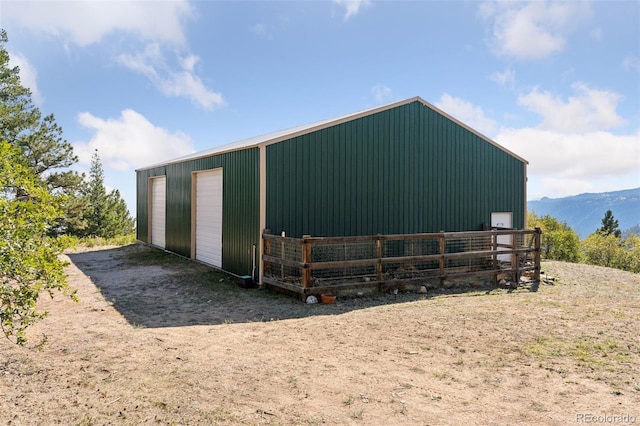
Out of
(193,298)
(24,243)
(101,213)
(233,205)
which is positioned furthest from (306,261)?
(101,213)

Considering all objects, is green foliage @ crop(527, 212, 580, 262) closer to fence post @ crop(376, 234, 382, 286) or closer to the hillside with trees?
the hillside with trees

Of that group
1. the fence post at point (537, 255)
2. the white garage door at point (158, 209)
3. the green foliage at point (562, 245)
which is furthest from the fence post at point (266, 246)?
the green foliage at point (562, 245)

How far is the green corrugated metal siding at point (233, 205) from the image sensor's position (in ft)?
32.5

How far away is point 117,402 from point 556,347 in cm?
527

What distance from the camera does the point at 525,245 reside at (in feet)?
38.2

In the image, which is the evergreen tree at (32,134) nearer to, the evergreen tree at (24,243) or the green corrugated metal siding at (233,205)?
the green corrugated metal siding at (233,205)

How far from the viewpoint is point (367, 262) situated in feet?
28.4

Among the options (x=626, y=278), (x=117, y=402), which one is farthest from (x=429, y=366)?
(x=626, y=278)

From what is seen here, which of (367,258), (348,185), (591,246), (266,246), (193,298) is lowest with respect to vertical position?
(591,246)

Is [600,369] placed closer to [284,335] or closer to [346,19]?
[284,335]

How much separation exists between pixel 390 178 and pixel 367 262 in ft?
12.2

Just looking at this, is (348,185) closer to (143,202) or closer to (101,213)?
(143,202)

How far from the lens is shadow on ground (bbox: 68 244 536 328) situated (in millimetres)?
7146

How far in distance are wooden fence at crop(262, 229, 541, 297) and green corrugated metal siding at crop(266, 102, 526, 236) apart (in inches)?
32.9
